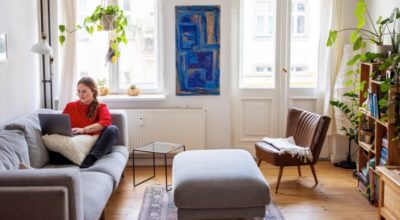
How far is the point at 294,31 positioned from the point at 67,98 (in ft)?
8.54

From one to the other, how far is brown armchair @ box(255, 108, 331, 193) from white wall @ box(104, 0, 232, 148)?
81cm

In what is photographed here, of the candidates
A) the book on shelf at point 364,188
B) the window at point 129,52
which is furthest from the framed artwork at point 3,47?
the book on shelf at point 364,188

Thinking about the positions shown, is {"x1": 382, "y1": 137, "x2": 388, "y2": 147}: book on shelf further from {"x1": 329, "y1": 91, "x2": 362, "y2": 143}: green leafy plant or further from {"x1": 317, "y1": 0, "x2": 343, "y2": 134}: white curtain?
{"x1": 317, "y1": 0, "x2": 343, "y2": 134}: white curtain

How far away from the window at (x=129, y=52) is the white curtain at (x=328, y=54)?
1841 mm

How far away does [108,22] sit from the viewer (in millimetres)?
4934

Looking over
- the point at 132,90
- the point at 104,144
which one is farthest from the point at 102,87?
→ the point at 104,144

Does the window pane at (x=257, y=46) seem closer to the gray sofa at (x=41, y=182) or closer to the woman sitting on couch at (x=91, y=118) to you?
the woman sitting on couch at (x=91, y=118)

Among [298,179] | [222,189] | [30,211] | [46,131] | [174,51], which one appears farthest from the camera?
[174,51]

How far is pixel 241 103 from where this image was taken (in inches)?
218

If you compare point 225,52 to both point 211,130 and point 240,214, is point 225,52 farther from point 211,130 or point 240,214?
point 240,214

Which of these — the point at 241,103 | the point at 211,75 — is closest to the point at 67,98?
the point at 211,75

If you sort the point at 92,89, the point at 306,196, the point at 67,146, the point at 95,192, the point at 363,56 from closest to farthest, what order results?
the point at 95,192, the point at 67,146, the point at 363,56, the point at 306,196, the point at 92,89

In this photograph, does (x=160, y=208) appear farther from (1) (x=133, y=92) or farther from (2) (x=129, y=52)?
(2) (x=129, y=52)

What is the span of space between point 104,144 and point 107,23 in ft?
4.57
